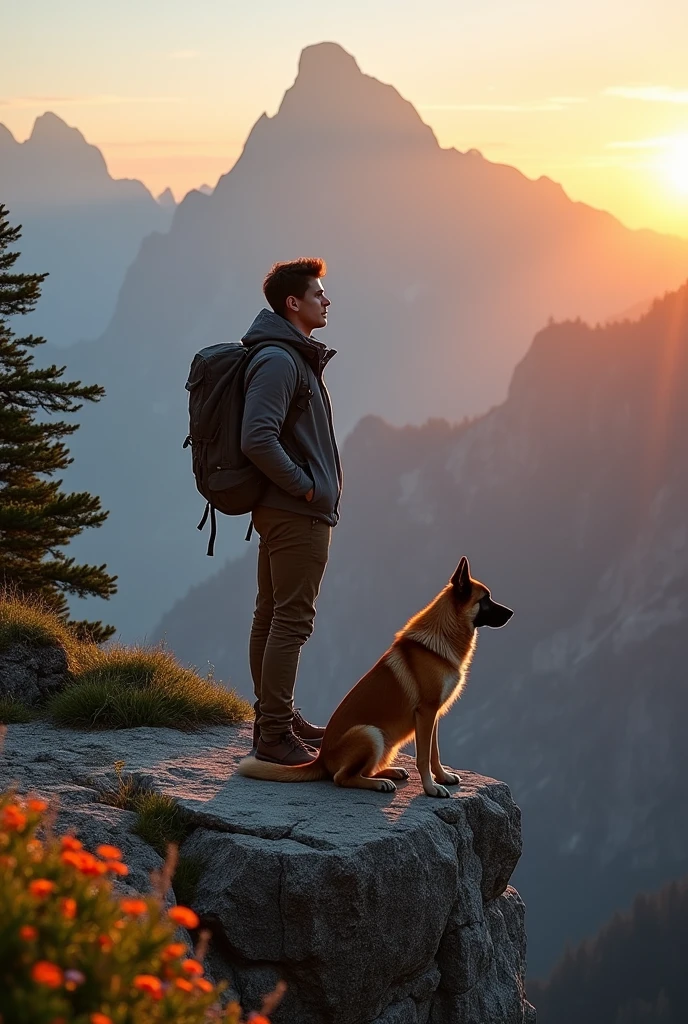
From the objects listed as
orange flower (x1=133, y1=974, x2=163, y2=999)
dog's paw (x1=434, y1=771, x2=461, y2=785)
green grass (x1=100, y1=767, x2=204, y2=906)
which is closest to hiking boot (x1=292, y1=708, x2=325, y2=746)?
dog's paw (x1=434, y1=771, x2=461, y2=785)

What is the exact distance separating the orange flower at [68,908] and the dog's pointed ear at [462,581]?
4.43m

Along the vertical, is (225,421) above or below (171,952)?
above

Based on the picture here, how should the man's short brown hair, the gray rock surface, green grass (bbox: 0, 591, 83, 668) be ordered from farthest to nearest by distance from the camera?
1. green grass (bbox: 0, 591, 83, 668)
2. the man's short brown hair
3. the gray rock surface

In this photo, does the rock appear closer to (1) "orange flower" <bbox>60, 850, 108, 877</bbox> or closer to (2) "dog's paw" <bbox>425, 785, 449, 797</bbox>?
(2) "dog's paw" <bbox>425, 785, 449, 797</bbox>

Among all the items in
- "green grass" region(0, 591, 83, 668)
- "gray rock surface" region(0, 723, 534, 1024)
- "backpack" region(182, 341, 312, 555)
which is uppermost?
"backpack" region(182, 341, 312, 555)

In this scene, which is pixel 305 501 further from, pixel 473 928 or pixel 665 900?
pixel 665 900

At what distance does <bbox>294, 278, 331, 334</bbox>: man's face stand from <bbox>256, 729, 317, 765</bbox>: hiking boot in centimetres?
267

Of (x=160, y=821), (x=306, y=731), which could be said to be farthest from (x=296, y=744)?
(x=160, y=821)

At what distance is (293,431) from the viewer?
7.00m

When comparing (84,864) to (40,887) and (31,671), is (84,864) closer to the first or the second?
(40,887)

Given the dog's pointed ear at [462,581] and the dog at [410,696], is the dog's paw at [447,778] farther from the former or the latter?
the dog's pointed ear at [462,581]

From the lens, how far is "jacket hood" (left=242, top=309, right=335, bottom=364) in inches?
275

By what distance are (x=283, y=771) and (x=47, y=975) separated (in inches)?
198

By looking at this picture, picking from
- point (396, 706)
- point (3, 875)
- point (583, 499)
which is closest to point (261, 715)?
point (396, 706)
